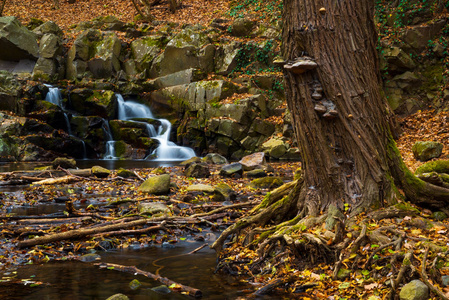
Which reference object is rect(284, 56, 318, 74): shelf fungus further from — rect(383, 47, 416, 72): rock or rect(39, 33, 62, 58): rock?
rect(39, 33, 62, 58): rock

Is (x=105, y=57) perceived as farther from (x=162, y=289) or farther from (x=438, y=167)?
(x=162, y=289)

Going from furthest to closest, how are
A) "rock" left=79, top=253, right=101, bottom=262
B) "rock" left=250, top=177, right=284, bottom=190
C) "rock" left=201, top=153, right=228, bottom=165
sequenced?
"rock" left=201, top=153, right=228, bottom=165, "rock" left=250, top=177, right=284, bottom=190, "rock" left=79, top=253, right=101, bottom=262

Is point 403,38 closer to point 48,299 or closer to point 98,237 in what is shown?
point 98,237

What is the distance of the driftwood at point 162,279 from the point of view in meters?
4.34

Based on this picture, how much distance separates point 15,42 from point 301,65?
26127 millimetres

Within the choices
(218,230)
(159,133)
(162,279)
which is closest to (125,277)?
(162,279)

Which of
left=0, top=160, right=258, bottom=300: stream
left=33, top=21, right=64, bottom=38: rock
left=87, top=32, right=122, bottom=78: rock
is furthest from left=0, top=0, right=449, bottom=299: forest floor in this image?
left=33, top=21, right=64, bottom=38: rock

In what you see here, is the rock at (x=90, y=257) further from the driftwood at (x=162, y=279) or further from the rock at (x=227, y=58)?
the rock at (x=227, y=58)

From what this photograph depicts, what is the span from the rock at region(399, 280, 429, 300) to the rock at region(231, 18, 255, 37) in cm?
2518

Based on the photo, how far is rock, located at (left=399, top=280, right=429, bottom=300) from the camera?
3283 millimetres

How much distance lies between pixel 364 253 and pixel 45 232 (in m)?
5.01

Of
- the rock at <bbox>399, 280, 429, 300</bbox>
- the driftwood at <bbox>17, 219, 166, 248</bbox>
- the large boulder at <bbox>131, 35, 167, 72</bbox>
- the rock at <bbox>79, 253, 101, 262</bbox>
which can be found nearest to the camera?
the rock at <bbox>399, 280, 429, 300</bbox>

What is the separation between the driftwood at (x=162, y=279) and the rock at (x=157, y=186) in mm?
4813

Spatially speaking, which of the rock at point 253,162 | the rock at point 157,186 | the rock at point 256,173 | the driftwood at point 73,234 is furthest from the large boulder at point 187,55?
the driftwood at point 73,234
